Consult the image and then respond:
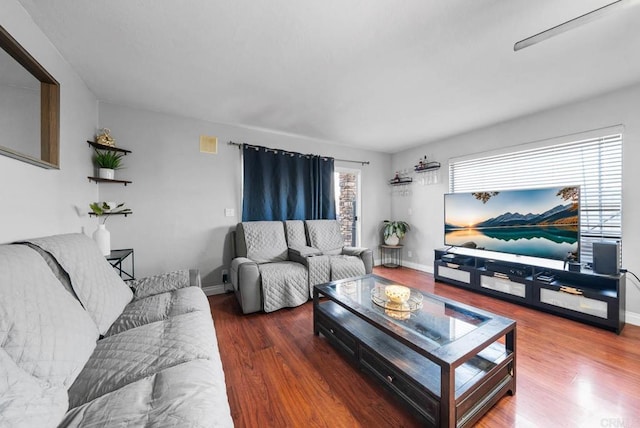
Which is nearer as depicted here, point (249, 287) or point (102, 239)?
point (102, 239)

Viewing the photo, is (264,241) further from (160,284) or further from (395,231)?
(395,231)

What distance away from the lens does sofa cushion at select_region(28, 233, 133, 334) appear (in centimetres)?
128

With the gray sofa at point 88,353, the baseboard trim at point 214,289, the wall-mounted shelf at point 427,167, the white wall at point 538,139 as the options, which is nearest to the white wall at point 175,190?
the baseboard trim at point 214,289

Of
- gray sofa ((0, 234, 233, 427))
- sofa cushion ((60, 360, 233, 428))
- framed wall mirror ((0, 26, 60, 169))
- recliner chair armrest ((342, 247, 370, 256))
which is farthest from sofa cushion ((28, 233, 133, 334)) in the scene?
recliner chair armrest ((342, 247, 370, 256))

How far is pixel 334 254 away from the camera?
3588 mm

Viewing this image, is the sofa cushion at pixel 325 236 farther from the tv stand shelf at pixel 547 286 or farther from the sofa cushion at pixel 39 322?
the sofa cushion at pixel 39 322

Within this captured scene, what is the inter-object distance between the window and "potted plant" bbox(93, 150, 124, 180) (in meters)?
4.74

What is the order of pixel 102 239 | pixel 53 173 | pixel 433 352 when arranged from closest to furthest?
pixel 433 352 → pixel 53 173 → pixel 102 239

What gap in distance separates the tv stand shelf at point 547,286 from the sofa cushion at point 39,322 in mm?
3774

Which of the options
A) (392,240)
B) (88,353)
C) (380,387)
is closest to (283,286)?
(380,387)

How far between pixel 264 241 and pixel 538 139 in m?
3.72

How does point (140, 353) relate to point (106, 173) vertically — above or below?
below

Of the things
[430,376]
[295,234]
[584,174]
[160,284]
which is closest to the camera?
[430,376]

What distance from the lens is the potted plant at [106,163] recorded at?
2.44 m
